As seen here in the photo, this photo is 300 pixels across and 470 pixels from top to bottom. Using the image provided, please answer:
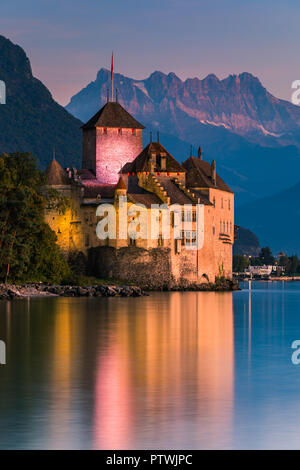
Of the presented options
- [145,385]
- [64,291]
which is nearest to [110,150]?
[64,291]

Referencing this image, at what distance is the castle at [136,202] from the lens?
325 feet

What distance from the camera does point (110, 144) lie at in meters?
112

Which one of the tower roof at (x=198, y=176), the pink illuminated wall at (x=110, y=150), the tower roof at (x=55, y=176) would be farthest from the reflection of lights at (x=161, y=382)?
the pink illuminated wall at (x=110, y=150)

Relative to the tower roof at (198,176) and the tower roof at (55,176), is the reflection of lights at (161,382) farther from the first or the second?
the tower roof at (198,176)

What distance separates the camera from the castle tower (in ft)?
368

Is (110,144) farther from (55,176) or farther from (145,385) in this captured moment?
(145,385)

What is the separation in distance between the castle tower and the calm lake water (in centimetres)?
5750

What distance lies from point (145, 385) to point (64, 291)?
5682cm

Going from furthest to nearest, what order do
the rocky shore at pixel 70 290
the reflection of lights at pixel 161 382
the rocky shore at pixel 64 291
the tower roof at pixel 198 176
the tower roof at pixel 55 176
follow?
the tower roof at pixel 198 176 → the tower roof at pixel 55 176 → the rocky shore at pixel 70 290 → the rocky shore at pixel 64 291 → the reflection of lights at pixel 161 382

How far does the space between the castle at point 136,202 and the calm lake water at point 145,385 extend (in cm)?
4322

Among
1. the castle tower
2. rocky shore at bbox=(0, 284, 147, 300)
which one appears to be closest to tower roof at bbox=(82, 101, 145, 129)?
the castle tower

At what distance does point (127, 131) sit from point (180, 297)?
29408 millimetres

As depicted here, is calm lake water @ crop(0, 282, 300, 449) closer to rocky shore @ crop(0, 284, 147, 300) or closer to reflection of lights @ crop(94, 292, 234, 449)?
reflection of lights @ crop(94, 292, 234, 449)

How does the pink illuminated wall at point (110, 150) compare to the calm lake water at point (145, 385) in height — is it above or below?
above
